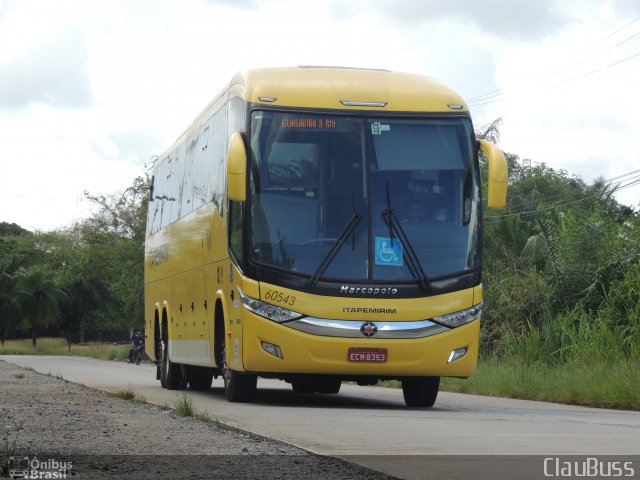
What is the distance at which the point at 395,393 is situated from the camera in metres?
23.2

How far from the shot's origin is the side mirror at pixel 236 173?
15531 millimetres

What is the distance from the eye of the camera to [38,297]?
9488 centimetres

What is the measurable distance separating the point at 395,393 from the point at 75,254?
56540 millimetres

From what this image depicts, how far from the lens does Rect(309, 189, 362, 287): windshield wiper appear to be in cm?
1548

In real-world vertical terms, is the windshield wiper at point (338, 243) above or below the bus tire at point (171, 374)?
above

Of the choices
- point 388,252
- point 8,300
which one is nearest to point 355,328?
point 388,252

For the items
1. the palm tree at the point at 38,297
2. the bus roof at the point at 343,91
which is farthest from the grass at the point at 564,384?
the palm tree at the point at 38,297

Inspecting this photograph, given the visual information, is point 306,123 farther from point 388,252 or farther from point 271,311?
point 271,311

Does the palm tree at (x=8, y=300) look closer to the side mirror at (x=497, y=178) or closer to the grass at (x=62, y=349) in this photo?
the grass at (x=62, y=349)

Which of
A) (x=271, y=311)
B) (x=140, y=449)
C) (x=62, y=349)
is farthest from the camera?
(x=62, y=349)

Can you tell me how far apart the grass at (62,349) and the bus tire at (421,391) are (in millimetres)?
47192

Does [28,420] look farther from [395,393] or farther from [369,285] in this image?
[395,393]

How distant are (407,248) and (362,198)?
79cm

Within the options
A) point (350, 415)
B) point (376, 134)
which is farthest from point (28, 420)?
point (376, 134)
